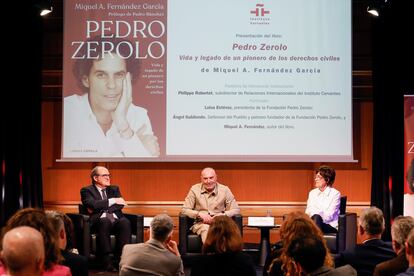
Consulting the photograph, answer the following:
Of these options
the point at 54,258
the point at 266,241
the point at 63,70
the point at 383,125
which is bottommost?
the point at 266,241

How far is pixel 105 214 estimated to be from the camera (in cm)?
625

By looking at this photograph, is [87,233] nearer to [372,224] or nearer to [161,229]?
[161,229]

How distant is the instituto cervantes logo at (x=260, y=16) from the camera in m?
6.92

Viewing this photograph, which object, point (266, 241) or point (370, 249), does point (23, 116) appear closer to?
point (266, 241)

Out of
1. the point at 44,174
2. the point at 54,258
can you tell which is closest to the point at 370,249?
the point at 54,258

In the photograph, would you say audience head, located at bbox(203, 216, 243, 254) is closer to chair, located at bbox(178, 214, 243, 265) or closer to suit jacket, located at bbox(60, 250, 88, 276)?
suit jacket, located at bbox(60, 250, 88, 276)

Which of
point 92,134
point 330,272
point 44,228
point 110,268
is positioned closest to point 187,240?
point 110,268

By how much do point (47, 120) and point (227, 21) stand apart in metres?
2.38

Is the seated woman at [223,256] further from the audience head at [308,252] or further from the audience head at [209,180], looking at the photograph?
the audience head at [209,180]

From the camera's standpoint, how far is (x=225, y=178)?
7496 millimetres

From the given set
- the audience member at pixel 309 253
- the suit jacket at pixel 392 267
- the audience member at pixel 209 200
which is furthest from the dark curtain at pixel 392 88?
the audience member at pixel 309 253

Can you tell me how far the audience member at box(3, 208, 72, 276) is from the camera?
2.83 meters

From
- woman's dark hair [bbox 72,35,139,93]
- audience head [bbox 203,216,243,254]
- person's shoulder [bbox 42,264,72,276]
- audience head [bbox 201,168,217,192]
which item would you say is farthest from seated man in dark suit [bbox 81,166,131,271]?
person's shoulder [bbox 42,264,72,276]

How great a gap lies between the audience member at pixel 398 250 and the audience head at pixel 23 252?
1686 millimetres
